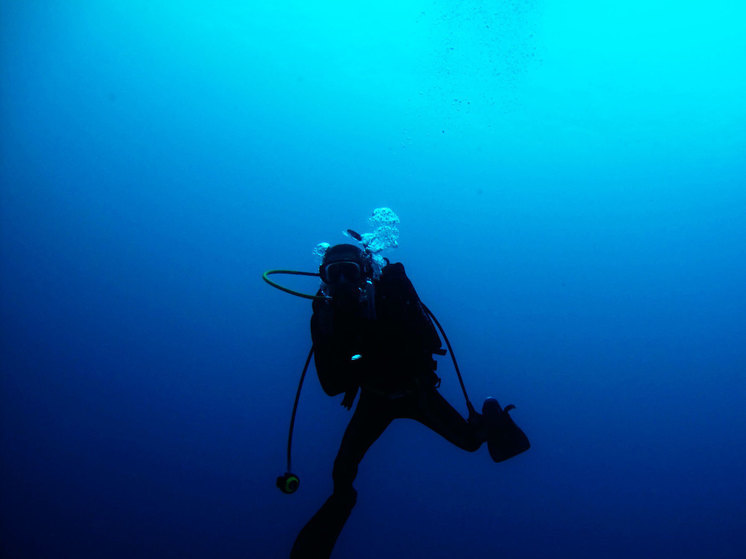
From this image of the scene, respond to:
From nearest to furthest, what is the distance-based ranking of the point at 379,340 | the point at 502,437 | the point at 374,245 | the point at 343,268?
the point at 343,268
the point at 379,340
the point at 502,437
the point at 374,245

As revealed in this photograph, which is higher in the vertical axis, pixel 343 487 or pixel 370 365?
pixel 370 365

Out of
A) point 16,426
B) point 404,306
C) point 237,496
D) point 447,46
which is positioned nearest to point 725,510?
point 237,496

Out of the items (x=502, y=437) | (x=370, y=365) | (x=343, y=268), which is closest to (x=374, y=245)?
(x=343, y=268)

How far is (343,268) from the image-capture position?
2238 millimetres

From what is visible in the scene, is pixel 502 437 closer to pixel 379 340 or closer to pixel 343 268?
pixel 379 340

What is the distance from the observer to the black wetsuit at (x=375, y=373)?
2365 millimetres

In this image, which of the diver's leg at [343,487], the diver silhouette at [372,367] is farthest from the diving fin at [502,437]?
the diver's leg at [343,487]

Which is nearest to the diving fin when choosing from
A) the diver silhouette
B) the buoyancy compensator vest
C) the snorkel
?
the diver silhouette

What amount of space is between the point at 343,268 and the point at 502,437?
1.61 metres

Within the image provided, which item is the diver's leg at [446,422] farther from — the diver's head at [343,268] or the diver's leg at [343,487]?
the diver's head at [343,268]

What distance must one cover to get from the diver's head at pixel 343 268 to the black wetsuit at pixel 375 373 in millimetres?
144

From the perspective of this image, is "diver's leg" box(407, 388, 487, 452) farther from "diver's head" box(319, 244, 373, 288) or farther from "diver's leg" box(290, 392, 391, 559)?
"diver's head" box(319, 244, 373, 288)

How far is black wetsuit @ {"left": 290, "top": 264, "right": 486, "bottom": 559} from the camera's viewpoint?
2.37 metres

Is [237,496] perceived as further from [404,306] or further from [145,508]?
[404,306]
